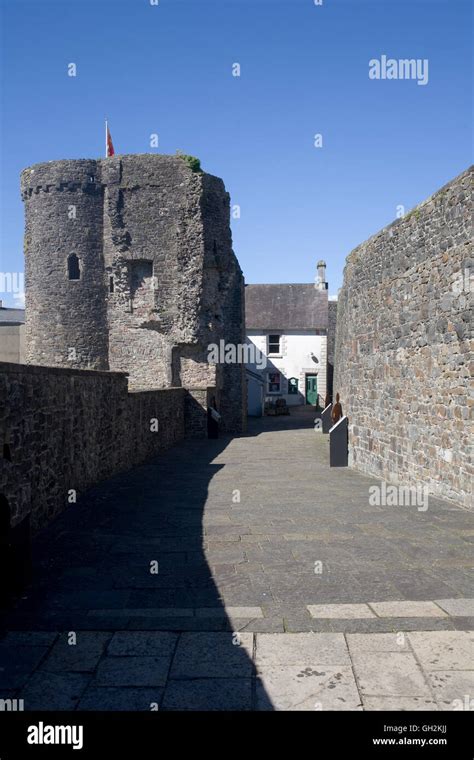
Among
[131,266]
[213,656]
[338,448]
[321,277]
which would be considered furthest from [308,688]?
[321,277]

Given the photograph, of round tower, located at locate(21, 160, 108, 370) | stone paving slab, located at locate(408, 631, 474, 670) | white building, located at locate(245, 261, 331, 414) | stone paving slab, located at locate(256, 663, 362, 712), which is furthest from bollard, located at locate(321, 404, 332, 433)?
stone paving slab, located at locate(256, 663, 362, 712)

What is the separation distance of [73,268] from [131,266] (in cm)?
249

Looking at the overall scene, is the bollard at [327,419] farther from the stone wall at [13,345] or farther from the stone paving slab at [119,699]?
the stone paving slab at [119,699]

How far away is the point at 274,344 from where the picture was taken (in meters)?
40.7

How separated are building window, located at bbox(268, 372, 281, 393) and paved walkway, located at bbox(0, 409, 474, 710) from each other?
3174cm

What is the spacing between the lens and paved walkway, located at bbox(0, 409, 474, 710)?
3.64 metres

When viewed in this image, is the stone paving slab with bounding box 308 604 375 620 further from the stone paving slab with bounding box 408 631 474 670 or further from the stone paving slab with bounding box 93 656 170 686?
the stone paving slab with bounding box 93 656 170 686

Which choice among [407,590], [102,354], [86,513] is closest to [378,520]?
[407,590]

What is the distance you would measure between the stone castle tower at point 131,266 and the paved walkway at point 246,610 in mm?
16280

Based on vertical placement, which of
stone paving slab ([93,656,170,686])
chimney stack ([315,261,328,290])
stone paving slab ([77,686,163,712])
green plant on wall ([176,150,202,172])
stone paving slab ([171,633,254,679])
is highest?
green plant on wall ([176,150,202,172])

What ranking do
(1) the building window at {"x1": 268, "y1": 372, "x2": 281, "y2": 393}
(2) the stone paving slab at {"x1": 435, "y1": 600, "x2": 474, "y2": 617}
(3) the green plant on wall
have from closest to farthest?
(2) the stone paving slab at {"x1": 435, "y1": 600, "x2": 474, "y2": 617}
(3) the green plant on wall
(1) the building window at {"x1": 268, "y1": 372, "x2": 281, "y2": 393}

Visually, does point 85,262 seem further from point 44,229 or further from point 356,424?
point 356,424

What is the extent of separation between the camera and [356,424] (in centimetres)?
1399

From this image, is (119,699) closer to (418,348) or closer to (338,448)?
(418,348)
